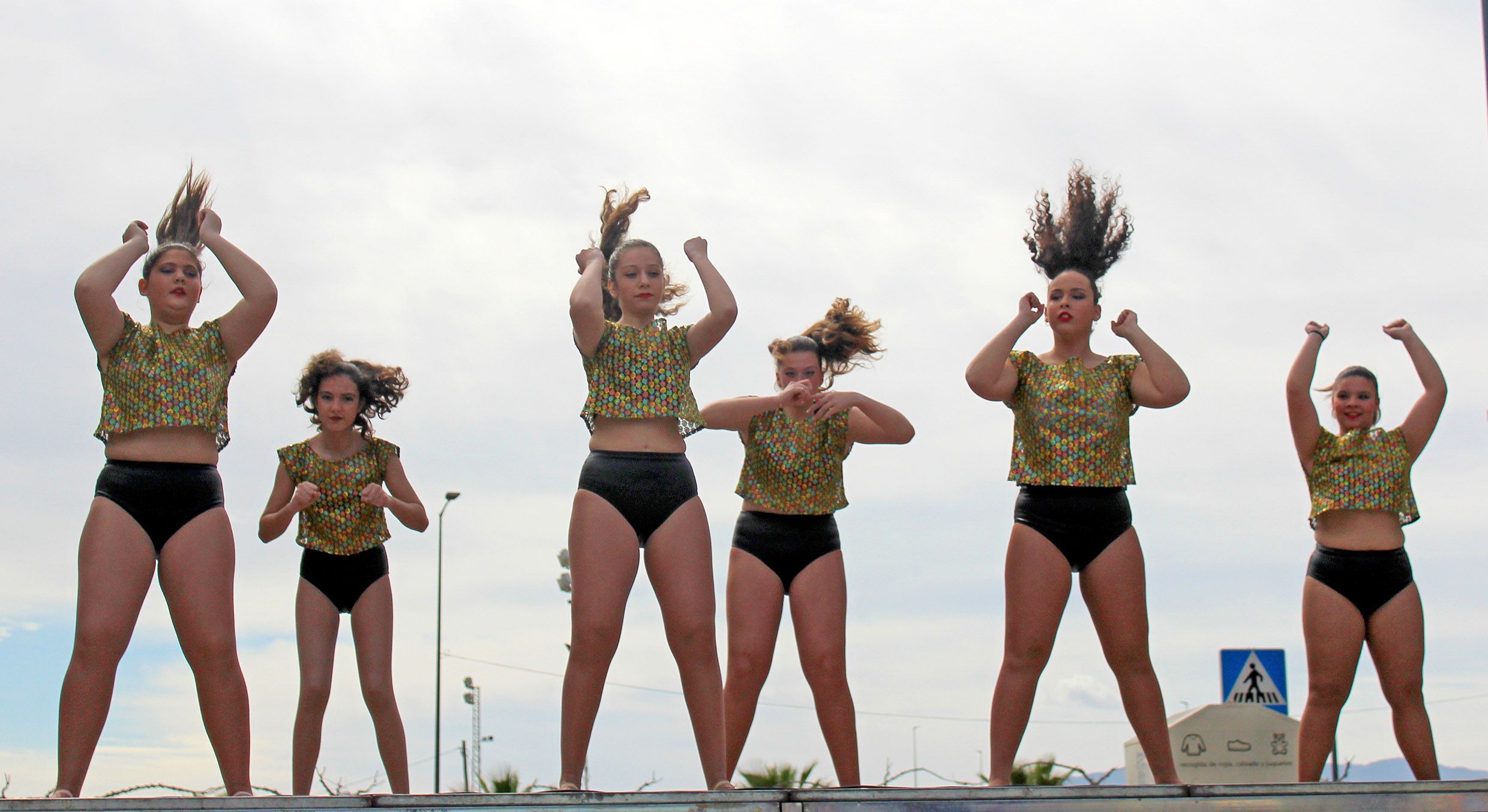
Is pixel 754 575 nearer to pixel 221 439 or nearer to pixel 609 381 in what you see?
pixel 609 381

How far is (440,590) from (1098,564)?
12.1 m

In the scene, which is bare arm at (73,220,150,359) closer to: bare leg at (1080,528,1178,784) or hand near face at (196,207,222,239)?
hand near face at (196,207,222,239)

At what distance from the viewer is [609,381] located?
5461mm

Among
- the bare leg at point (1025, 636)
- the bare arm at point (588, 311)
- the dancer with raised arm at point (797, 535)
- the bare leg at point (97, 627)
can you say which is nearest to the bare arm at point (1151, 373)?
the bare leg at point (1025, 636)

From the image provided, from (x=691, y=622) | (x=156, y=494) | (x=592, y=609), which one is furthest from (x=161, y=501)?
(x=691, y=622)

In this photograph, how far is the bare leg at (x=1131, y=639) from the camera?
5562 mm

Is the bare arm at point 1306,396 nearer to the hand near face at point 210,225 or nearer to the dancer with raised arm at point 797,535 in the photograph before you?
the dancer with raised arm at point 797,535

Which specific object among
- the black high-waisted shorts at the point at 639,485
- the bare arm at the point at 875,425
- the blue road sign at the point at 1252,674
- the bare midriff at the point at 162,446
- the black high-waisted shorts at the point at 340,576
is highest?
the bare arm at the point at 875,425

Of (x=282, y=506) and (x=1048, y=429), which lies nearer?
(x=1048, y=429)

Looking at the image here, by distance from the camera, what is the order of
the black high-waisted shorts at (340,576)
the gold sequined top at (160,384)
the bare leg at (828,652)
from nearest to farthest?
the gold sequined top at (160,384), the bare leg at (828,652), the black high-waisted shorts at (340,576)

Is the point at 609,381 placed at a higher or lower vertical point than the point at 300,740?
higher

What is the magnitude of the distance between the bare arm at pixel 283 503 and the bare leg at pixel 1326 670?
4.50m

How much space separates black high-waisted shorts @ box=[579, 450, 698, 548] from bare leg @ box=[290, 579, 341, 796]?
1.94 m

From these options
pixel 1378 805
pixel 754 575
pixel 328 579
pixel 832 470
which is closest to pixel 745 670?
pixel 754 575
